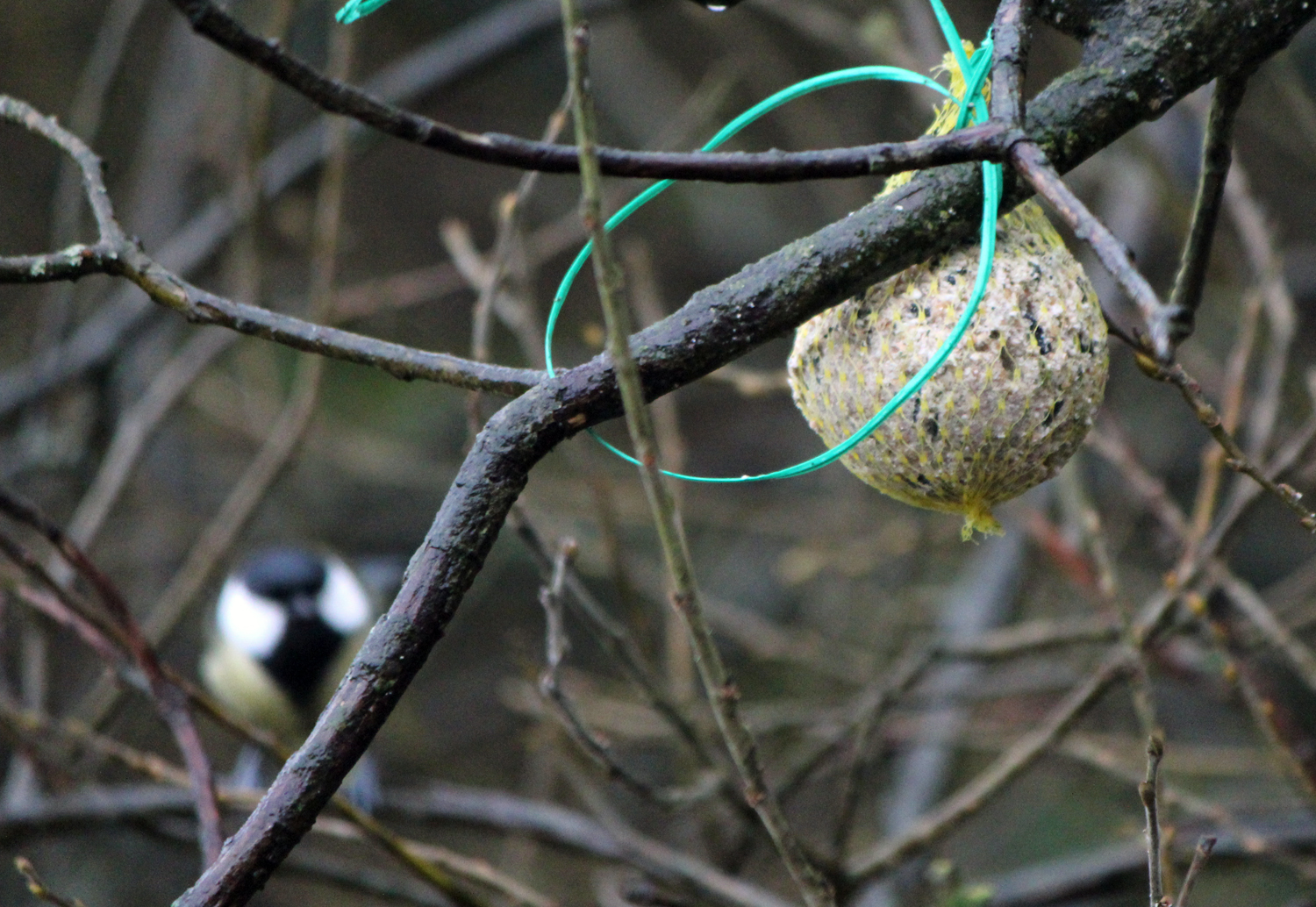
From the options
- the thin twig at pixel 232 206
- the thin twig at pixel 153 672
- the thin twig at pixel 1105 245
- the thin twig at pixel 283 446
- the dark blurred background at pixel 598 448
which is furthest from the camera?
the thin twig at pixel 232 206

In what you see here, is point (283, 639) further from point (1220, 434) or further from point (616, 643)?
point (1220, 434)

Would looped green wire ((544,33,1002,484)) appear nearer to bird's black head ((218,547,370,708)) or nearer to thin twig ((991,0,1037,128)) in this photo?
thin twig ((991,0,1037,128))

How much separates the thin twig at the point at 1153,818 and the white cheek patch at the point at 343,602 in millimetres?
2673

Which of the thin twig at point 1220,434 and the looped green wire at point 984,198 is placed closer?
the thin twig at point 1220,434

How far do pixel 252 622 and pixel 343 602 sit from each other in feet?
0.80

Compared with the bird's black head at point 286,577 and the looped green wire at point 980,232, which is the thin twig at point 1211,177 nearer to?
the looped green wire at point 980,232

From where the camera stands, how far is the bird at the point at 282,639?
127 inches

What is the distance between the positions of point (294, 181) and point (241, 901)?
7.97ft

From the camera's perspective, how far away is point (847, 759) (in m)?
2.40

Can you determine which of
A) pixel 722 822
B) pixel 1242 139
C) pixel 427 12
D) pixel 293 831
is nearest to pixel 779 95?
pixel 293 831

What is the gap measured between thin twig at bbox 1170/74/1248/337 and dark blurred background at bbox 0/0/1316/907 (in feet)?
1.95

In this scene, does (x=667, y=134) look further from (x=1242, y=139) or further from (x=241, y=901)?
(x=241, y=901)

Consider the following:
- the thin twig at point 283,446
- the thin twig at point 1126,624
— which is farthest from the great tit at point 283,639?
the thin twig at point 1126,624

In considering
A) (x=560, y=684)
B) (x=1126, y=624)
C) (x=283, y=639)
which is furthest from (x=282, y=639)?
(x=1126, y=624)
